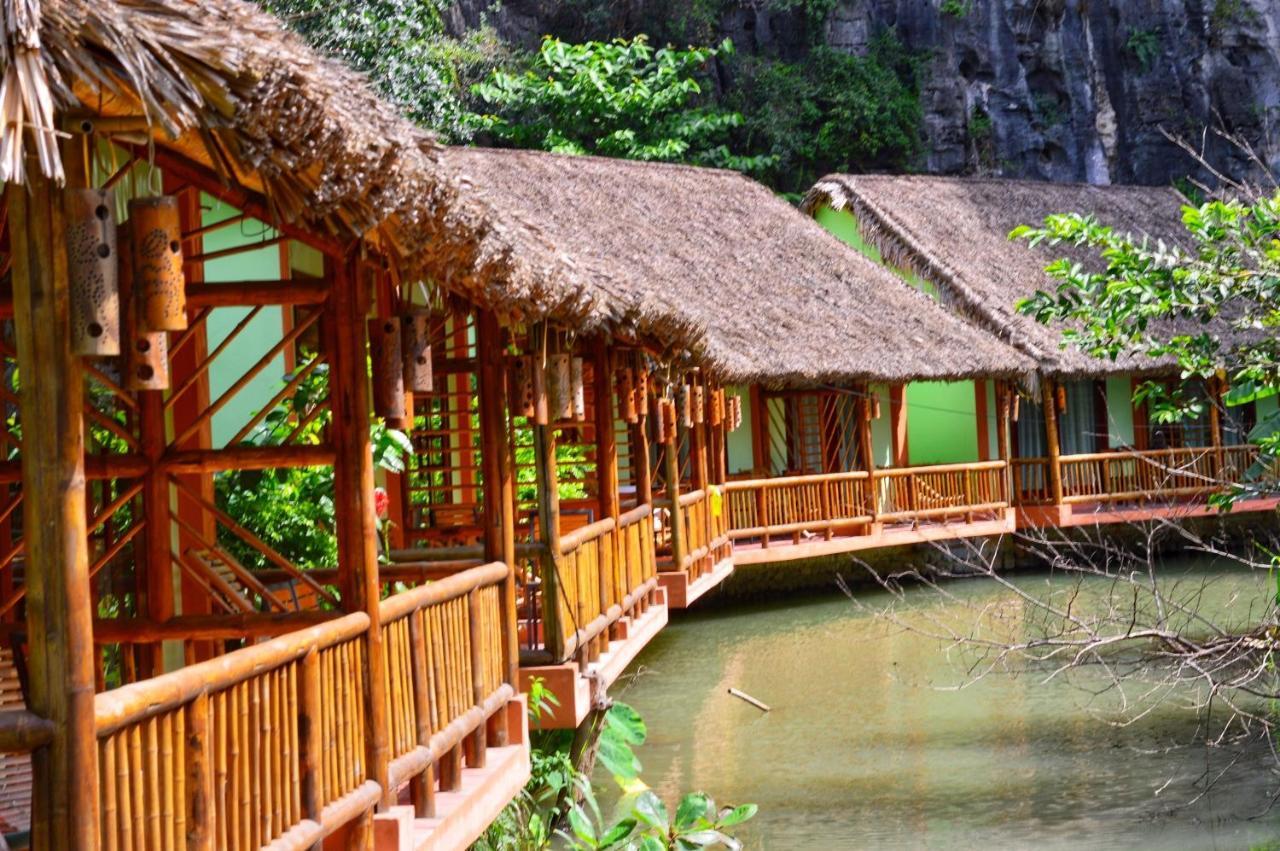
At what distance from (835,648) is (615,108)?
13166 mm

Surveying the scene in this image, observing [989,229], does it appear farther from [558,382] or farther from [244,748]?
[244,748]

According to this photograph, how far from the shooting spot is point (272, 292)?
563 centimetres

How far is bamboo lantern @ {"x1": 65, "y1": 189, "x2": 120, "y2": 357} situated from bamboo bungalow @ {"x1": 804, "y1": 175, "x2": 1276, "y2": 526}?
1931cm

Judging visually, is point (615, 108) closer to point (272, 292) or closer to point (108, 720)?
A: point (272, 292)

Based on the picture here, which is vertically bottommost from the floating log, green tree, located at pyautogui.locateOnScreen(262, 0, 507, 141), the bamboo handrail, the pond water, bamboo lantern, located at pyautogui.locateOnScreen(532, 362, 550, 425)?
the pond water

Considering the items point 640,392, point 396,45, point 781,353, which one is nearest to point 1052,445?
point 781,353

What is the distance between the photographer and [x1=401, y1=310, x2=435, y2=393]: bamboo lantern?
6.25m

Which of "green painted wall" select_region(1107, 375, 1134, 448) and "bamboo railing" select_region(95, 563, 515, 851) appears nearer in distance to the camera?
"bamboo railing" select_region(95, 563, 515, 851)

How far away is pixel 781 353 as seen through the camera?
19719 mm

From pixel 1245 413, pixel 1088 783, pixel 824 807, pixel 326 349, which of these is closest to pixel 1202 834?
pixel 1088 783

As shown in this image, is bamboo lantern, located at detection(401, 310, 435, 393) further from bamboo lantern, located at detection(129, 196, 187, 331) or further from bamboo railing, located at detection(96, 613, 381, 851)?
bamboo lantern, located at detection(129, 196, 187, 331)

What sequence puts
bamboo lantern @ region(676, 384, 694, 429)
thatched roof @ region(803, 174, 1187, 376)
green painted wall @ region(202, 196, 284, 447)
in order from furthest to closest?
thatched roof @ region(803, 174, 1187, 376) → bamboo lantern @ region(676, 384, 694, 429) → green painted wall @ region(202, 196, 284, 447)

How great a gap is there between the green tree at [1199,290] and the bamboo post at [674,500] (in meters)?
4.88

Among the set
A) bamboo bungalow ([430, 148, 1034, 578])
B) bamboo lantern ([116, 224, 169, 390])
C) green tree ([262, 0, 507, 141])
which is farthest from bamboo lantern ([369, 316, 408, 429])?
green tree ([262, 0, 507, 141])
